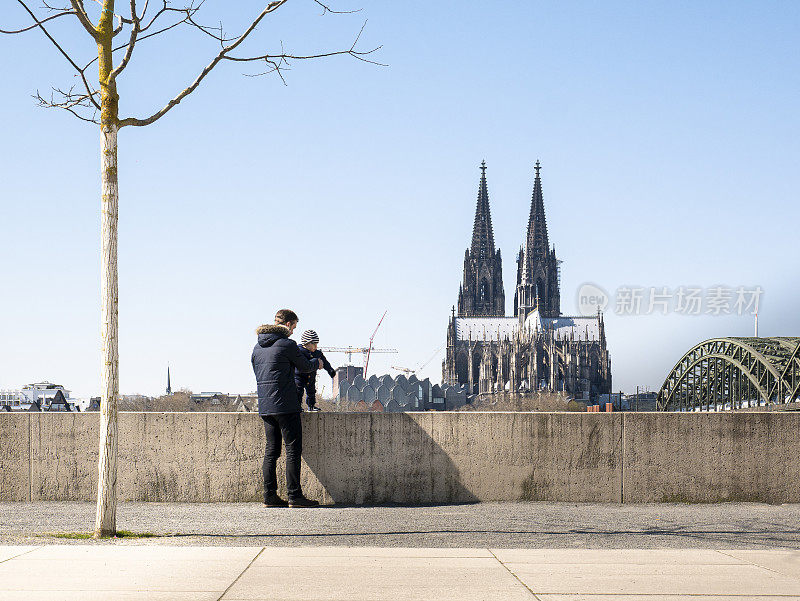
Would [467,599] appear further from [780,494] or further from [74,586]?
[780,494]

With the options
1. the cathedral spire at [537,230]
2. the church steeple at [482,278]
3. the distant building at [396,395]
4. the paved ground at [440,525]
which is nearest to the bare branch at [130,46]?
the paved ground at [440,525]

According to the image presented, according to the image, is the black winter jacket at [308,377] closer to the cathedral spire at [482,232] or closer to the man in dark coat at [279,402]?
the man in dark coat at [279,402]

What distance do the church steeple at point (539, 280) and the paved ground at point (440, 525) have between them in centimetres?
14008

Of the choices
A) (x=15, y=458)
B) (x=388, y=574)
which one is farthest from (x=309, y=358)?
(x=388, y=574)

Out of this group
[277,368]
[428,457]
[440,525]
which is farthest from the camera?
[428,457]

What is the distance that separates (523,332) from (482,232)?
2020 cm

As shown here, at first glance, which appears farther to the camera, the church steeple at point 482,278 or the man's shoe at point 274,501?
the church steeple at point 482,278

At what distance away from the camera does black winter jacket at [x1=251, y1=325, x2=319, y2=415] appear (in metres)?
9.03

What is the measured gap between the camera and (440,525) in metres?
8.21

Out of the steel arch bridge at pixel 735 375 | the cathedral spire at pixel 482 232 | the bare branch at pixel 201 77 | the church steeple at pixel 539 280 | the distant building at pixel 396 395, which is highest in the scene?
the cathedral spire at pixel 482 232

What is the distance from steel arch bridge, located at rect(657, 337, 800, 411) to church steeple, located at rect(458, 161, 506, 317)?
3990 cm

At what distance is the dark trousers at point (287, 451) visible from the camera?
30.0 ft

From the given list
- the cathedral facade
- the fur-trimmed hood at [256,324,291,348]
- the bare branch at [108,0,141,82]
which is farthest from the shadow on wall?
the cathedral facade

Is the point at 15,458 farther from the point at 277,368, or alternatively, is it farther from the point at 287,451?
the point at 277,368
